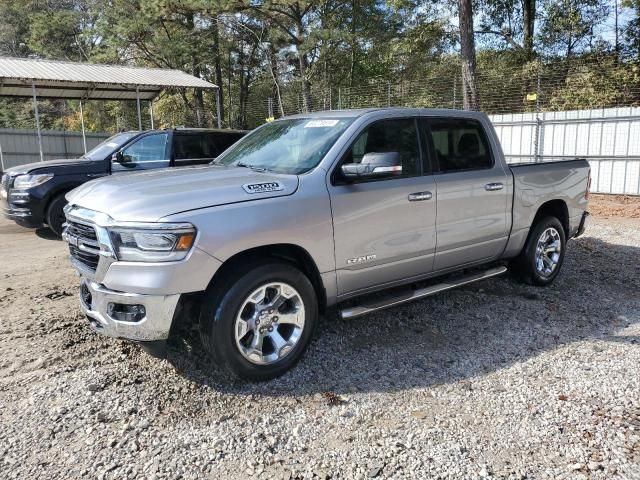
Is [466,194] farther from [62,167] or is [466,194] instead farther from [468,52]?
[468,52]

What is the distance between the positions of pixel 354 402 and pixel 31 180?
23.4ft

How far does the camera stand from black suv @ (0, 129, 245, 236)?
8281 mm

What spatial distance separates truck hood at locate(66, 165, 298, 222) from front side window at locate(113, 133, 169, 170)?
210 inches

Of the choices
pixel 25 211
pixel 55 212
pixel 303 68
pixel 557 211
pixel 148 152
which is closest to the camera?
pixel 557 211

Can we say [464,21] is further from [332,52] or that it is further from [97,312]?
[97,312]

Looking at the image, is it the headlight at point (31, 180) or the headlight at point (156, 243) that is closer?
the headlight at point (156, 243)

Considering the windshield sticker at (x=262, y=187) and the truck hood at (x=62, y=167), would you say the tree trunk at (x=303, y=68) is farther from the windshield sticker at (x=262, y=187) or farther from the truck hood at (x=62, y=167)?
the windshield sticker at (x=262, y=187)

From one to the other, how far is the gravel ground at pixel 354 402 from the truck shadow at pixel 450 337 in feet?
0.06

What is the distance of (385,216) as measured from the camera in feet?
13.7

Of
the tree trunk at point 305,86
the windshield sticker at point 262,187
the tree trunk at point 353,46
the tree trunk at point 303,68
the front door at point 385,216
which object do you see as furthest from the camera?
the tree trunk at point 353,46

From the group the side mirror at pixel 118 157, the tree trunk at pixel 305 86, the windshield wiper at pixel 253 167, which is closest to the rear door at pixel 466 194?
the windshield wiper at pixel 253 167

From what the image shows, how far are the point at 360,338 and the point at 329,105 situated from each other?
16168 millimetres

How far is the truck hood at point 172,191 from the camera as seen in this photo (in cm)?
327

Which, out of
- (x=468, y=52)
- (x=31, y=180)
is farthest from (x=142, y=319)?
(x=468, y=52)
